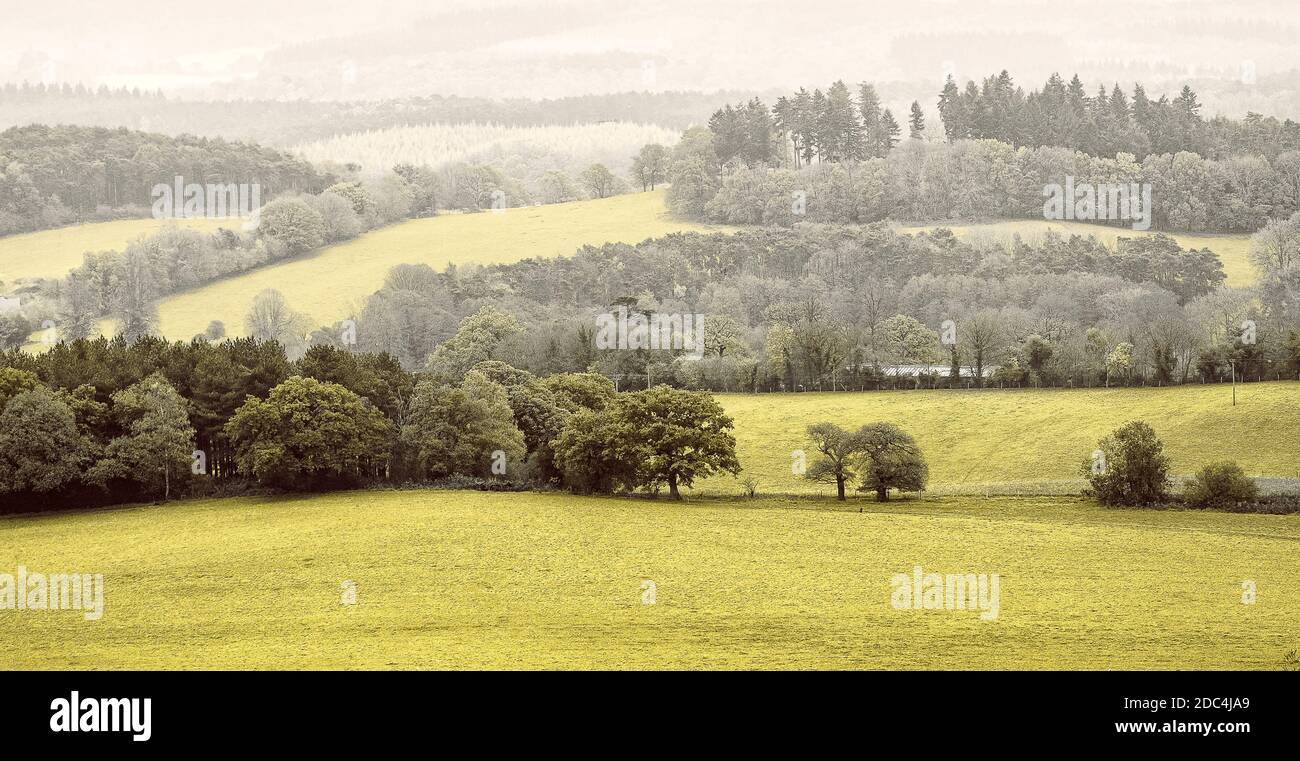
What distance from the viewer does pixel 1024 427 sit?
3725 inches

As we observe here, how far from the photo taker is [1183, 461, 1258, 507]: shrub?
71562 mm

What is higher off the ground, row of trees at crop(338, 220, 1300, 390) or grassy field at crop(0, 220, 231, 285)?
grassy field at crop(0, 220, 231, 285)

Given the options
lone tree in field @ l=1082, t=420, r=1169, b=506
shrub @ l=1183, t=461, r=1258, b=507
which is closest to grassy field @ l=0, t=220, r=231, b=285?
lone tree in field @ l=1082, t=420, r=1169, b=506

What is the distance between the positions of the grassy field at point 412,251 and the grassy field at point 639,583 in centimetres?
7247

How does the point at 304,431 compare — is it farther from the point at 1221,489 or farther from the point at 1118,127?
the point at 1118,127

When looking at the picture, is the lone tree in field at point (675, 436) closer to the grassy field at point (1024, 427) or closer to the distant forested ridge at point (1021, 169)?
the grassy field at point (1024, 427)

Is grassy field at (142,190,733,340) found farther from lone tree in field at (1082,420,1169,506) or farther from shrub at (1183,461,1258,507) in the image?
shrub at (1183,461,1258,507)

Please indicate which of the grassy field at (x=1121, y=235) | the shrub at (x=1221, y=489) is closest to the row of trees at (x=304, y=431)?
the shrub at (x=1221, y=489)

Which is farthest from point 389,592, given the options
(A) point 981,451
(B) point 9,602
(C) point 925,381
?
(C) point 925,381

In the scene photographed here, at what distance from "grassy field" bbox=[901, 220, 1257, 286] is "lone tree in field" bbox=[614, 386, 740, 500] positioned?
85365mm

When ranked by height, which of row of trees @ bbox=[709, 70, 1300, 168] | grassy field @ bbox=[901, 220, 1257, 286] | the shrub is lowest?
the shrub

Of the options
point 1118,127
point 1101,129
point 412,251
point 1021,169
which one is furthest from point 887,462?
point 1118,127

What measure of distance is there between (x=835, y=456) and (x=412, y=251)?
323ft
